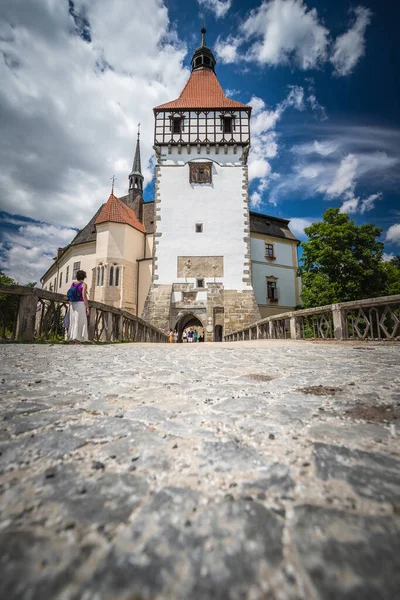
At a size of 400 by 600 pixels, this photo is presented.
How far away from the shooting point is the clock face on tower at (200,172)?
20.7m

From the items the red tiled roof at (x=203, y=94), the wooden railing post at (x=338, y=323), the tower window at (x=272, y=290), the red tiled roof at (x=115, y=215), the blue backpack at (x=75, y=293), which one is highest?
the red tiled roof at (x=203, y=94)

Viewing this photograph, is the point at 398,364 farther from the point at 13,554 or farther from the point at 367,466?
the point at 13,554

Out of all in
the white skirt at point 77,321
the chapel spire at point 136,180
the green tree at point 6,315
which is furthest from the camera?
the chapel spire at point 136,180

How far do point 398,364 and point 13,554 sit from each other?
3.96m

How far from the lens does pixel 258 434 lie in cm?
132

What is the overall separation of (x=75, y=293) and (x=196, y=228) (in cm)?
1434

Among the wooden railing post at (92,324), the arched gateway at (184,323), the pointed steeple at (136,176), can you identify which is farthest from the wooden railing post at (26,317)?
the pointed steeple at (136,176)

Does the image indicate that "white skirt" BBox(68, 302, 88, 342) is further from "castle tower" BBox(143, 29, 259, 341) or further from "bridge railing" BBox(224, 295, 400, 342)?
"castle tower" BBox(143, 29, 259, 341)

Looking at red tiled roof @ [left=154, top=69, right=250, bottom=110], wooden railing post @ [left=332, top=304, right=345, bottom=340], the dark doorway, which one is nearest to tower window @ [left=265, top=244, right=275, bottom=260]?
the dark doorway

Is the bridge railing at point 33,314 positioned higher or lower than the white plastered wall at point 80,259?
lower

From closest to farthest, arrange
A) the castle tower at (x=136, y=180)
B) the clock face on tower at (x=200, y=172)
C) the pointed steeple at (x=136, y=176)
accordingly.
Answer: the clock face on tower at (x=200, y=172) < the castle tower at (x=136, y=180) < the pointed steeple at (x=136, y=176)

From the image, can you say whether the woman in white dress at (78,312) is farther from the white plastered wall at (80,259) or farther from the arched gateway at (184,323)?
the white plastered wall at (80,259)

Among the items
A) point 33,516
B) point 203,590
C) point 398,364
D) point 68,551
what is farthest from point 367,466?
point 398,364

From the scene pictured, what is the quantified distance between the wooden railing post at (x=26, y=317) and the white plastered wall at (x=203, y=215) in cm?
1287
